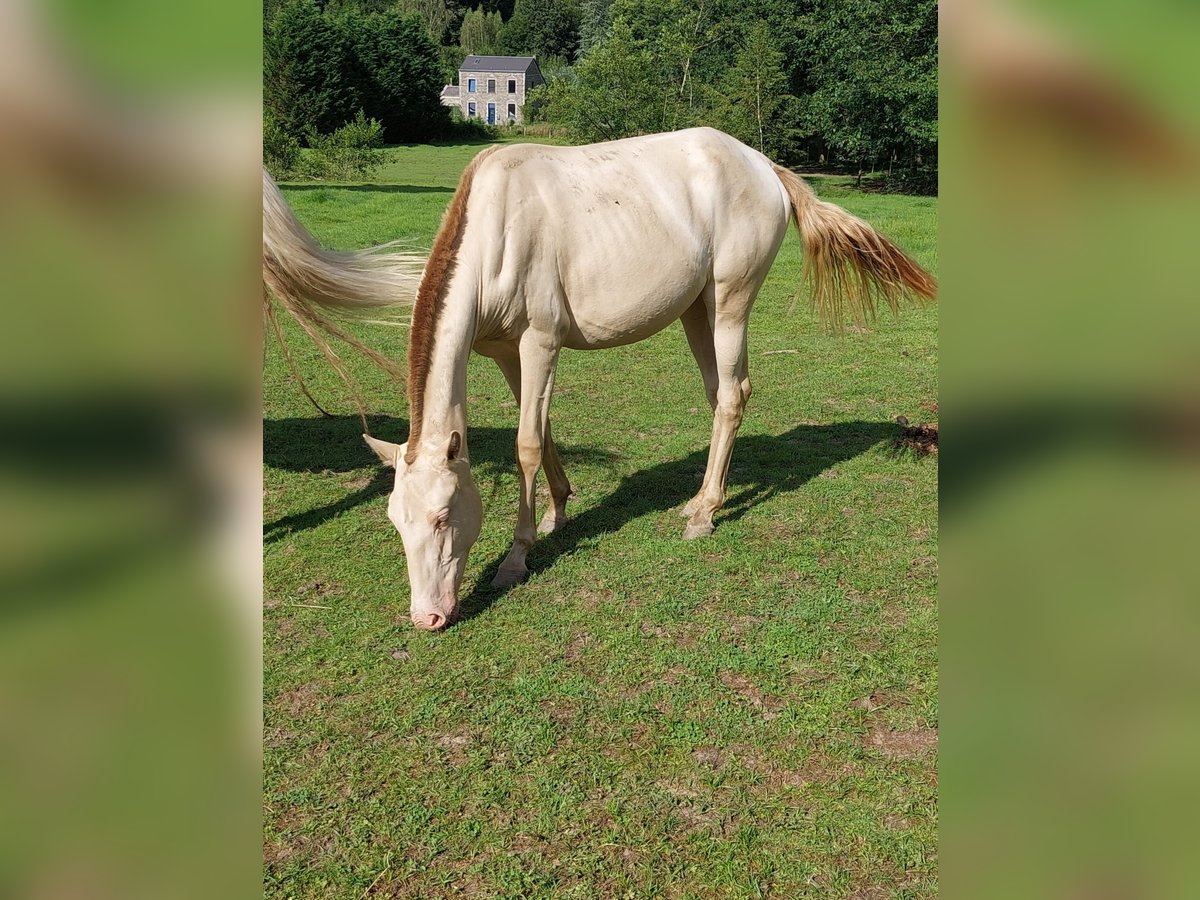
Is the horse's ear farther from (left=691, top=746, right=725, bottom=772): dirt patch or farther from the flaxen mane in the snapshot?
(left=691, top=746, right=725, bottom=772): dirt patch

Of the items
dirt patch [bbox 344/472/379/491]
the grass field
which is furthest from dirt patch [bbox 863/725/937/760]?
dirt patch [bbox 344/472/379/491]

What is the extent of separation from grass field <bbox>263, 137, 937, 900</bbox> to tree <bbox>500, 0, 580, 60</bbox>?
9182cm

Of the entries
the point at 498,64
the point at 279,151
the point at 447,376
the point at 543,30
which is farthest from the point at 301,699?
the point at 543,30

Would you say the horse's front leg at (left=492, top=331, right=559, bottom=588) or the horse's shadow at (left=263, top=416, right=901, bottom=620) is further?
the horse's shadow at (left=263, top=416, right=901, bottom=620)

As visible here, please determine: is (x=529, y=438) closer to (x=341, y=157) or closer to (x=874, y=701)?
(x=874, y=701)

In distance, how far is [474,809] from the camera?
3055mm

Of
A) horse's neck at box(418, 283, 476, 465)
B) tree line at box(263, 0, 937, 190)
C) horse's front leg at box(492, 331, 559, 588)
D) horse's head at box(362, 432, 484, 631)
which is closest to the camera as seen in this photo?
horse's head at box(362, 432, 484, 631)

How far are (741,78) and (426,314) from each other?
2857cm

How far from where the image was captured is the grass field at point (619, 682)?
2842 millimetres

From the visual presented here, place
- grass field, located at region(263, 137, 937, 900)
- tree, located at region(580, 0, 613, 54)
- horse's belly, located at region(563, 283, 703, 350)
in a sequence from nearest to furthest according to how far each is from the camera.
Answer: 1. grass field, located at region(263, 137, 937, 900)
2. horse's belly, located at region(563, 283, 703, 350)
3. tree, located at region(580, 0, 613, 54)

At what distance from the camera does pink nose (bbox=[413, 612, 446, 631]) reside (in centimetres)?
407
